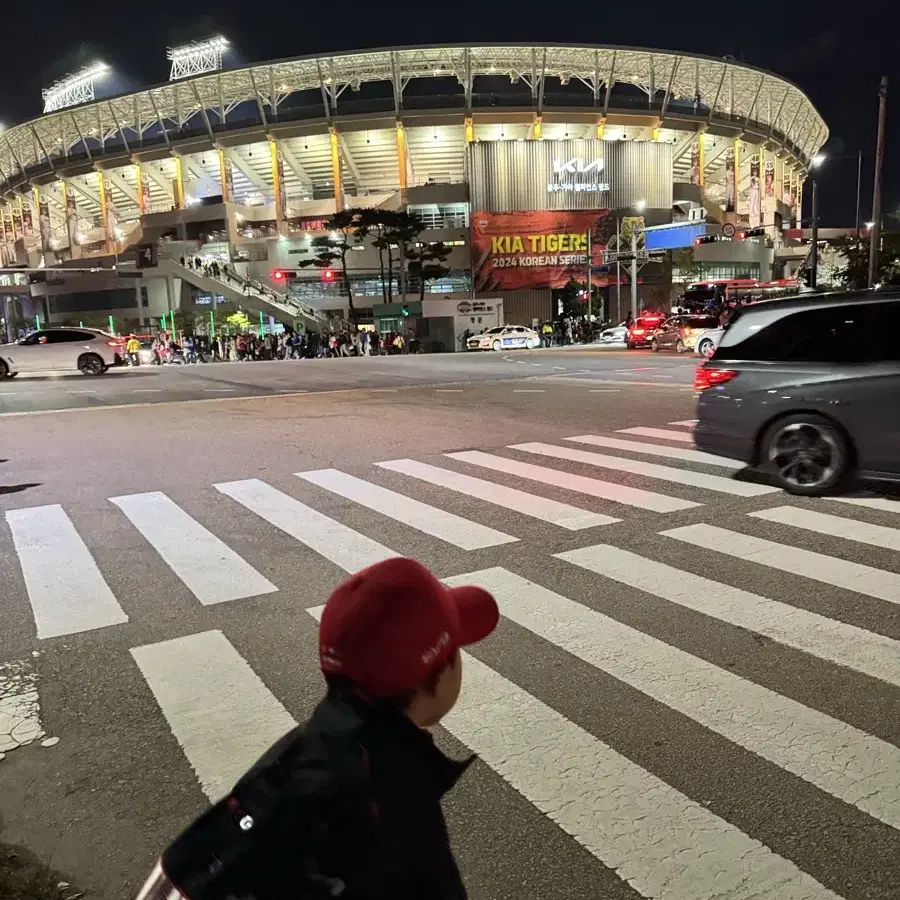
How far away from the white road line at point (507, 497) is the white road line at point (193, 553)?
2.57 meters

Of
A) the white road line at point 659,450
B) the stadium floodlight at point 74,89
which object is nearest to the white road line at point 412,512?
the white road line at point 659,450

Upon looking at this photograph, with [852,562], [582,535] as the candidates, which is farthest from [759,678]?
[582,535]

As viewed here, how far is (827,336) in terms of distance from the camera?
7297 millimetres

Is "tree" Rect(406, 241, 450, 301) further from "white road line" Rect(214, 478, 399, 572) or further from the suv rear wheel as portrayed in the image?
the suv rear wheel

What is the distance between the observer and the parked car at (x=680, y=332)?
3353cm

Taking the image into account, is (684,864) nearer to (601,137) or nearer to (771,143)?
(601,137)

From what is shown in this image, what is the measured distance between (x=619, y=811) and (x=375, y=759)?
73.5 inches

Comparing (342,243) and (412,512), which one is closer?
(412,512)

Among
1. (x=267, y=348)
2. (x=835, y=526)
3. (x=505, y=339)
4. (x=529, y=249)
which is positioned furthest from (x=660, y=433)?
(x=529, y=249)

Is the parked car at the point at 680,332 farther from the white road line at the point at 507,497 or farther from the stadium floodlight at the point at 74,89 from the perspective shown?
the stadium floodlight at the point at 74,89

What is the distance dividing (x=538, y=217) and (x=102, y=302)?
4236cm

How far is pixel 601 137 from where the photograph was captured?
71.3 m

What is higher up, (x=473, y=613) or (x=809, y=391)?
(x=473, y=613)

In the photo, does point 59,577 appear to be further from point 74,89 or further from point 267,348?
point 74,89
